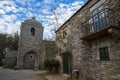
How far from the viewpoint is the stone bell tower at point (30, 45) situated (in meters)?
22.8

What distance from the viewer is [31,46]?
24.2 metres

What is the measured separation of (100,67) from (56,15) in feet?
28.3

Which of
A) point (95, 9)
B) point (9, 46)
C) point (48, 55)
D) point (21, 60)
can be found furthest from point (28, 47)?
point (95, 9)

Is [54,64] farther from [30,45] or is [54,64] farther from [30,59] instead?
[30,45]

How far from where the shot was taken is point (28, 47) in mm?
23844

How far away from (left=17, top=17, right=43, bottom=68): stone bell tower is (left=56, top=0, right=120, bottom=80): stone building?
13690 millimetres

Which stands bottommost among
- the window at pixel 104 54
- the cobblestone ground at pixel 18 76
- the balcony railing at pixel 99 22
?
the cobblestone ground at pixel 18 76

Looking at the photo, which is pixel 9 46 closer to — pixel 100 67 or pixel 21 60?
pixel 21 60

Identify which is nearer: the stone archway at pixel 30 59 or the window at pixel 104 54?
the window at pixel 104 54

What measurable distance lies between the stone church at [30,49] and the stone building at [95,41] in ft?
36.6

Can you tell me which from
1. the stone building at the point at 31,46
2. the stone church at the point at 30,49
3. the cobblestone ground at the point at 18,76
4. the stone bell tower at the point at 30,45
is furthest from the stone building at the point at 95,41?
the stone bell tower at the point at 30,45

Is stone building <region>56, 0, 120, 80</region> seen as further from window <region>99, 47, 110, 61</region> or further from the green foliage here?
the green foliage

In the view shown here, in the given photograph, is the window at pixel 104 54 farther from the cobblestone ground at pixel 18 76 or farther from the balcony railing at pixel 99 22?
the cobblestone ground at pixel 18 76

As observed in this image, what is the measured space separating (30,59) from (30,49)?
2.14 metres
